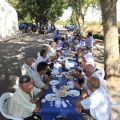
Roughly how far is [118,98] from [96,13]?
4441 cm

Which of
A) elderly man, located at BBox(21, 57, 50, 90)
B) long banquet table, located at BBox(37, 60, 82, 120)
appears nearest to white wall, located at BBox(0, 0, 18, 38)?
elderly man, located at BBox(21, 57, 50, 90)

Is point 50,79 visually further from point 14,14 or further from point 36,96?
point 14,14

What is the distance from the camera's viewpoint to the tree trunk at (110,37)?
8.26 meters

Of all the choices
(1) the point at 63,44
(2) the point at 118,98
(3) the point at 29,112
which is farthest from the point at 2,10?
(3) the point at 29,112

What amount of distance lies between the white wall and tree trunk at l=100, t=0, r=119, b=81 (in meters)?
24.3

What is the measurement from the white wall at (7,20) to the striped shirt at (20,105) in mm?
27868

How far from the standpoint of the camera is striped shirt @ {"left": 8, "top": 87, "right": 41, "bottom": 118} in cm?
411

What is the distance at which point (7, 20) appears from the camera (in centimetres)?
3350

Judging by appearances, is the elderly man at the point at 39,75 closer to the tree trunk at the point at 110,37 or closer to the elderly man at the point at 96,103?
the elderly man at the point at 96,103

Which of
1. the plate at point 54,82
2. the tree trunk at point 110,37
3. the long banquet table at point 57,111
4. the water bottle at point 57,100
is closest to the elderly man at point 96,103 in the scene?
the long banquet table at point 57,111

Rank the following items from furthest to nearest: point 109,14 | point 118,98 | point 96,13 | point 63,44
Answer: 1. point 96,13
2. point 63,44
3. point 109,14
4. point 118,98

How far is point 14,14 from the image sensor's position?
119ft

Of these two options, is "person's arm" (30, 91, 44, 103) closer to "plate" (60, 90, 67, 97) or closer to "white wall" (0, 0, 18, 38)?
"plate" (60, 90, 67, 97)

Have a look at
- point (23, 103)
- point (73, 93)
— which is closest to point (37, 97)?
point (23, 103)
